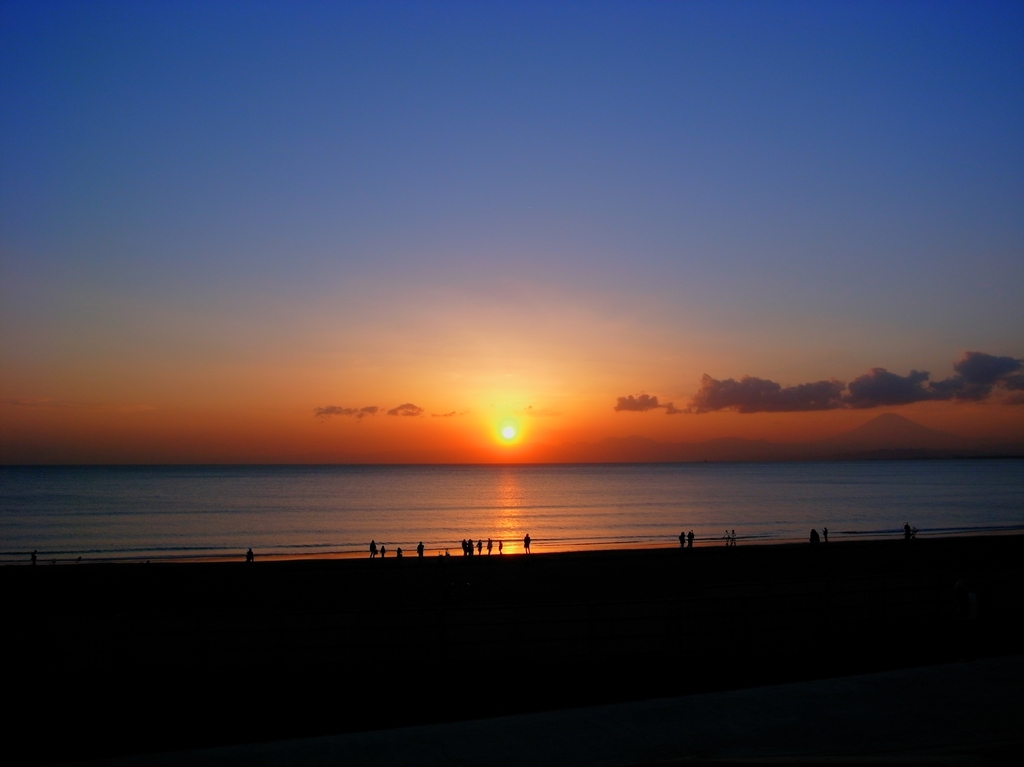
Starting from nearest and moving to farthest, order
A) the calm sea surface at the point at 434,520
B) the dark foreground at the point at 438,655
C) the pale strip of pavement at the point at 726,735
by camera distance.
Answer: the pale strip of pavement at the point at 726,735, the dark foreground at the point at 438,655, the calm sea surface at the point at 434,520

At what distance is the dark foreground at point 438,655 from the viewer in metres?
9.64

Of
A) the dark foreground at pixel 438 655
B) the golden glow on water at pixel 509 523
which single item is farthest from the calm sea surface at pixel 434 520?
the dark foreground at pixel 438 655

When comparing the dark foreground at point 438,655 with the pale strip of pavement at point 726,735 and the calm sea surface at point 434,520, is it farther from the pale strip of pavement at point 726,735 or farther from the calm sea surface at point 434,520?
the calm sea surface at point 434,520

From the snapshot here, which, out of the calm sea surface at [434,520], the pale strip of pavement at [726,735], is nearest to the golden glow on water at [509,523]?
the calm sea surface at [434,520]

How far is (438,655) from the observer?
1159 centimetres

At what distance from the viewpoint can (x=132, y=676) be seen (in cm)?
1099

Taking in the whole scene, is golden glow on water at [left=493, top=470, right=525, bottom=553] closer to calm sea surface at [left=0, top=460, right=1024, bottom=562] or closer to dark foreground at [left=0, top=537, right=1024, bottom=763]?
calm sea surface at [left=0, top=460, right=1024, bottom=562]

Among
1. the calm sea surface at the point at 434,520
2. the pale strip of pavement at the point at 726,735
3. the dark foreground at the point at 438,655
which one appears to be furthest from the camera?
the calm sea surface at the point at 434,520

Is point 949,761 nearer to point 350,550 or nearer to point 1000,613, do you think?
point 1000,613

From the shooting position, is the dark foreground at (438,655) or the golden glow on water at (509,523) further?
the golden glow on water at (509,523)

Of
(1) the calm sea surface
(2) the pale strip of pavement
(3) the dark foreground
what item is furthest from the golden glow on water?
(2) the pale strip of pavement

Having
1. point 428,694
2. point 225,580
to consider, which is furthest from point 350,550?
point 428,694

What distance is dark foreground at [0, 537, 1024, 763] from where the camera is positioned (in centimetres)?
964

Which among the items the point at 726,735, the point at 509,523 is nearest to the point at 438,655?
the point at 726,735
